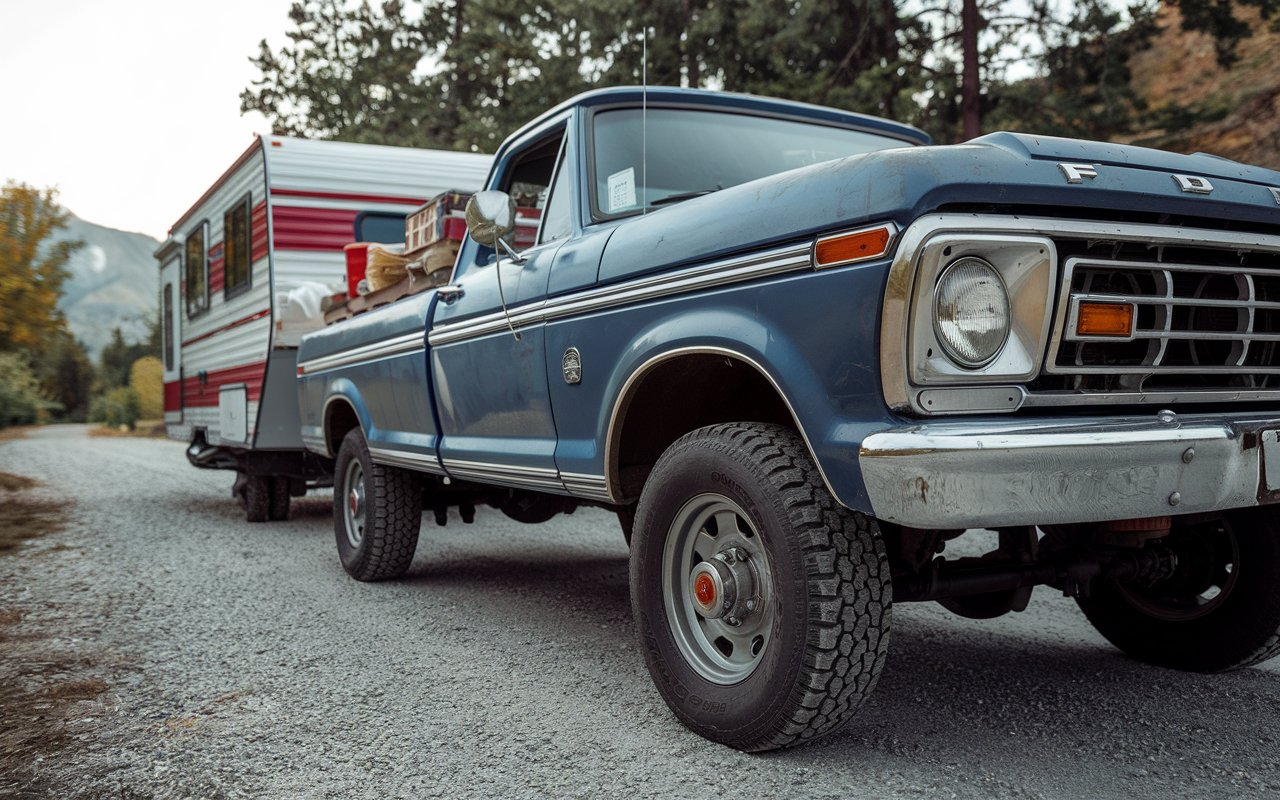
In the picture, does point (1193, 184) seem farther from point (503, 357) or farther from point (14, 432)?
point (14, 432)

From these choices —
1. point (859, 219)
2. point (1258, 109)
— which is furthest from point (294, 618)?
point (1258, 109)

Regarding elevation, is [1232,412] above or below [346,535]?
above

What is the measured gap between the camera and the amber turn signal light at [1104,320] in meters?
2.54

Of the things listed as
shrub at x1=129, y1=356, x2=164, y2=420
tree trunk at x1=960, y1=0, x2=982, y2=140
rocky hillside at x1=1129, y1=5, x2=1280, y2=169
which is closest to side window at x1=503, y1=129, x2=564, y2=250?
tree trunk at x1=960, y1=0, x2=982, y2=140

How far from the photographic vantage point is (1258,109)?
14750 millimetres

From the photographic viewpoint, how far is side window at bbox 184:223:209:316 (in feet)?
33.2

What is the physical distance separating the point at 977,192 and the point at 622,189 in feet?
5.42

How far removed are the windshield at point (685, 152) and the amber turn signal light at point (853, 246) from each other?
120 cm

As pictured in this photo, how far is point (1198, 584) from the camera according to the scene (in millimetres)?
3582

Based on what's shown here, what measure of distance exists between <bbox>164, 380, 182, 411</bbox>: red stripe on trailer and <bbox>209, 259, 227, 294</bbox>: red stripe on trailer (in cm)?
176

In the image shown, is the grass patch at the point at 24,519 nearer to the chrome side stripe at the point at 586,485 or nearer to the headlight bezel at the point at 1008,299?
the chrome side stripe at the point at 586,485

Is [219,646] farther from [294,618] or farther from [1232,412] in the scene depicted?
[1232,412]

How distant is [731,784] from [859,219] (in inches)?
57.5

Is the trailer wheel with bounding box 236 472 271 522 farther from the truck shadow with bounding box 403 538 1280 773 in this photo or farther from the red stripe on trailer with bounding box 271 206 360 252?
the truck shadow with bounding box 403 538 1280 773
